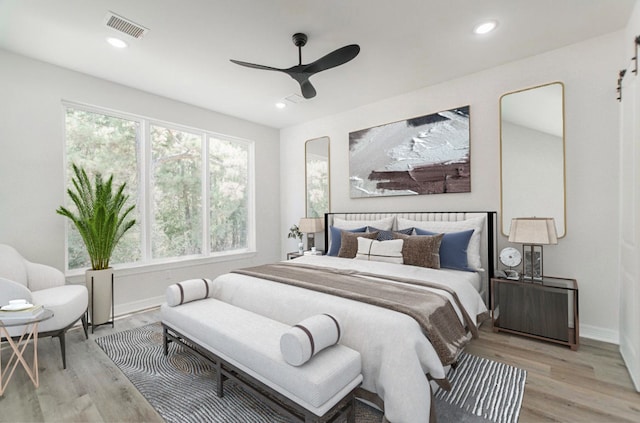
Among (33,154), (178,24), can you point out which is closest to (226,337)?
(178,24)

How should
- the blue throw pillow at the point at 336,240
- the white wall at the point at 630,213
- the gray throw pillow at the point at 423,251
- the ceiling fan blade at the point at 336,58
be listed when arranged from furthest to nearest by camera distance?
the blue throw pillow at the point at 336,240
the gray throw pillow at the point at 423,251
the ceiling fan blade at the point at 336,58
the white wall at the point at 630,213

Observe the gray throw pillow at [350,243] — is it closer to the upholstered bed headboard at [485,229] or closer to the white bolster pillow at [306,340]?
the upholstered bed headboard at [485,229]

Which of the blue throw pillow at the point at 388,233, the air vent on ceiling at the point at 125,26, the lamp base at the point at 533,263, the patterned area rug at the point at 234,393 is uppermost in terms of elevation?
the air vent on ceiling at the point at 125,26

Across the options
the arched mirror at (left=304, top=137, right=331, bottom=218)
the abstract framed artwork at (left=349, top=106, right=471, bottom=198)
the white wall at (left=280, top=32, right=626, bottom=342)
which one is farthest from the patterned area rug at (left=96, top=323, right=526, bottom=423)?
the arched mirror at (left=304, top=137, right=331, bottom=218)

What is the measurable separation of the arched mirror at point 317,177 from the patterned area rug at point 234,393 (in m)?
3.04

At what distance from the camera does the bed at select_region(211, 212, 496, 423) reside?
158cm

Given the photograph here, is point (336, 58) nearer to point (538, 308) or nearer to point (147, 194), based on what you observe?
point (538, 308)

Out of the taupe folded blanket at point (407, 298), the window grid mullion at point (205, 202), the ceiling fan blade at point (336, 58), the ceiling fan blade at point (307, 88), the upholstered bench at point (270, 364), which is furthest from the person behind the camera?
the window grid mullion at point (205, 202)

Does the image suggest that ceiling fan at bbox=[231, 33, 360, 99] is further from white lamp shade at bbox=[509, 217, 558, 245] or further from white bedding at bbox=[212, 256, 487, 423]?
white lamp shade at bbox=[509, 217, 558, 245]

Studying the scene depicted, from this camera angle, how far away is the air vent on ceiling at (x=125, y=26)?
94.6 inches

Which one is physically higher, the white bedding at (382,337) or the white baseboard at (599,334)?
the white bedding at (382,337)

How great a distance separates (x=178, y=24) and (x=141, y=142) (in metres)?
1.97

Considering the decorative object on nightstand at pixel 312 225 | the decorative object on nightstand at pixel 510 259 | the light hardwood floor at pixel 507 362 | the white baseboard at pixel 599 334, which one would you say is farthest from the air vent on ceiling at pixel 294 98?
the white baseboard at pixel 599 334

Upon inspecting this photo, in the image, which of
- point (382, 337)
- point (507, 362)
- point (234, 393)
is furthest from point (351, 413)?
point (507, 362)
